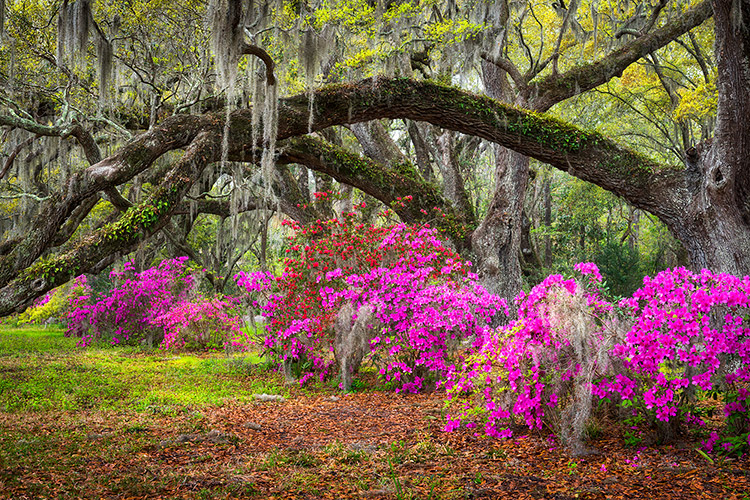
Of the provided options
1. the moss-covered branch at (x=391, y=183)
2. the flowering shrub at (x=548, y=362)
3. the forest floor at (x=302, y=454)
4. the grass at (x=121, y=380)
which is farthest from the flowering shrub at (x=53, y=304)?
the flowering shrub at (x=548, y=362)

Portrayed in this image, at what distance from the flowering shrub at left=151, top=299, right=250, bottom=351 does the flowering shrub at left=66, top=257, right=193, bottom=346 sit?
0.49m

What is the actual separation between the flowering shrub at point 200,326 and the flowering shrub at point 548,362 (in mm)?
7652

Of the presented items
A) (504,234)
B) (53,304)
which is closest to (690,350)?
(504,234)

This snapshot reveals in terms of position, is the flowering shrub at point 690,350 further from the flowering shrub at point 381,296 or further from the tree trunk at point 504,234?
the tree trunk at point 504,234

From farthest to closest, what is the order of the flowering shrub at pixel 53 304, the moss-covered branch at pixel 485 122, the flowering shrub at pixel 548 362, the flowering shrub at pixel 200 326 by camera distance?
the flowering shrub at pixel 53 304 → the flowering shrub at pixel 200 326 → the moss-covered branch at pixel 485 122 → the flowering shrub at pixel 548 362

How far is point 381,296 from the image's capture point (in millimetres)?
6902

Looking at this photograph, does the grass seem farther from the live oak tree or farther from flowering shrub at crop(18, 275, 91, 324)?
flowering shrub at crop(18, 275, 91, 324)

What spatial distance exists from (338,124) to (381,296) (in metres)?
2.87

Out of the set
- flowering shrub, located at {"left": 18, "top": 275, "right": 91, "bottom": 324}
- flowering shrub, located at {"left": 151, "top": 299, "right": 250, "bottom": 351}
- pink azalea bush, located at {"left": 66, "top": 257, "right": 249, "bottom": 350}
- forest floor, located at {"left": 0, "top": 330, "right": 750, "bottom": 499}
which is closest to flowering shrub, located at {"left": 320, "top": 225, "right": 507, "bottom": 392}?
forest floor, located at {"left": 0, "top": 330, "right": 750, "bottom": 499}

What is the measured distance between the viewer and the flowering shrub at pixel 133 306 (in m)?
13.0

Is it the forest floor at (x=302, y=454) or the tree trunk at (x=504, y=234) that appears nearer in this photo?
the forest floor at (x=302, y=454)

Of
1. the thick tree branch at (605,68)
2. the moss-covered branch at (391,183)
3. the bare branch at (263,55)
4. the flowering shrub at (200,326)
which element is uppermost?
the thick tree branch at (605,68)

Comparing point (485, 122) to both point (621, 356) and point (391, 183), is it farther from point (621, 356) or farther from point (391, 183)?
point (621, 356)

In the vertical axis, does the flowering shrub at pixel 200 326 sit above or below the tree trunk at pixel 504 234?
below
